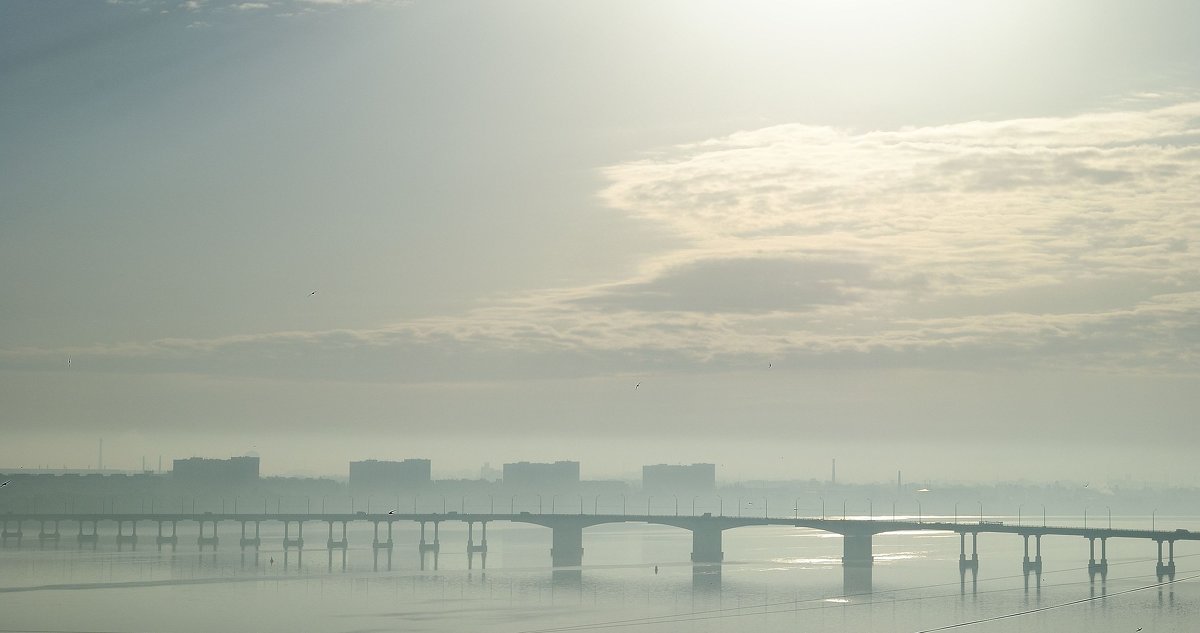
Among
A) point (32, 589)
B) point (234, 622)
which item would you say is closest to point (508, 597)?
point (234, 622)

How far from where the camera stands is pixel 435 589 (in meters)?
173

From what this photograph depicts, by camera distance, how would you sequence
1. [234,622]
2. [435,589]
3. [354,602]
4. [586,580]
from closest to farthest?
1. [234,622]
2. [354,602]
3. [435,589]
4. [586,580]

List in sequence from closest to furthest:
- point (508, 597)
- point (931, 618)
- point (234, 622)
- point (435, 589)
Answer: point (234, 622)
point (931, 618)
point (508, 597)
point (435, 589)

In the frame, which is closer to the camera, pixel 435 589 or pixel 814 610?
pixel 814 610

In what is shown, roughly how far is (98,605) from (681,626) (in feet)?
199

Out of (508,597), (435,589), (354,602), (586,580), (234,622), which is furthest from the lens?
(586,580)

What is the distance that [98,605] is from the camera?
142 m

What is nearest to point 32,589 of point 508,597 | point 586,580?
point 508,597

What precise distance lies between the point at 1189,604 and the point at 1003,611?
26.7 m

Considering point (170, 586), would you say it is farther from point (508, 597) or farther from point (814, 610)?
point (814, 610)

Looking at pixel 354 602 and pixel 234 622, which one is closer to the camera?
pixel 234 622

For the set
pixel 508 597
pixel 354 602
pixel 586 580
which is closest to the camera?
pixel 354 602

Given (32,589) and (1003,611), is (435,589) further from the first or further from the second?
(1003,611)

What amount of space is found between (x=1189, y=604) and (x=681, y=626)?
68041 millimetres
